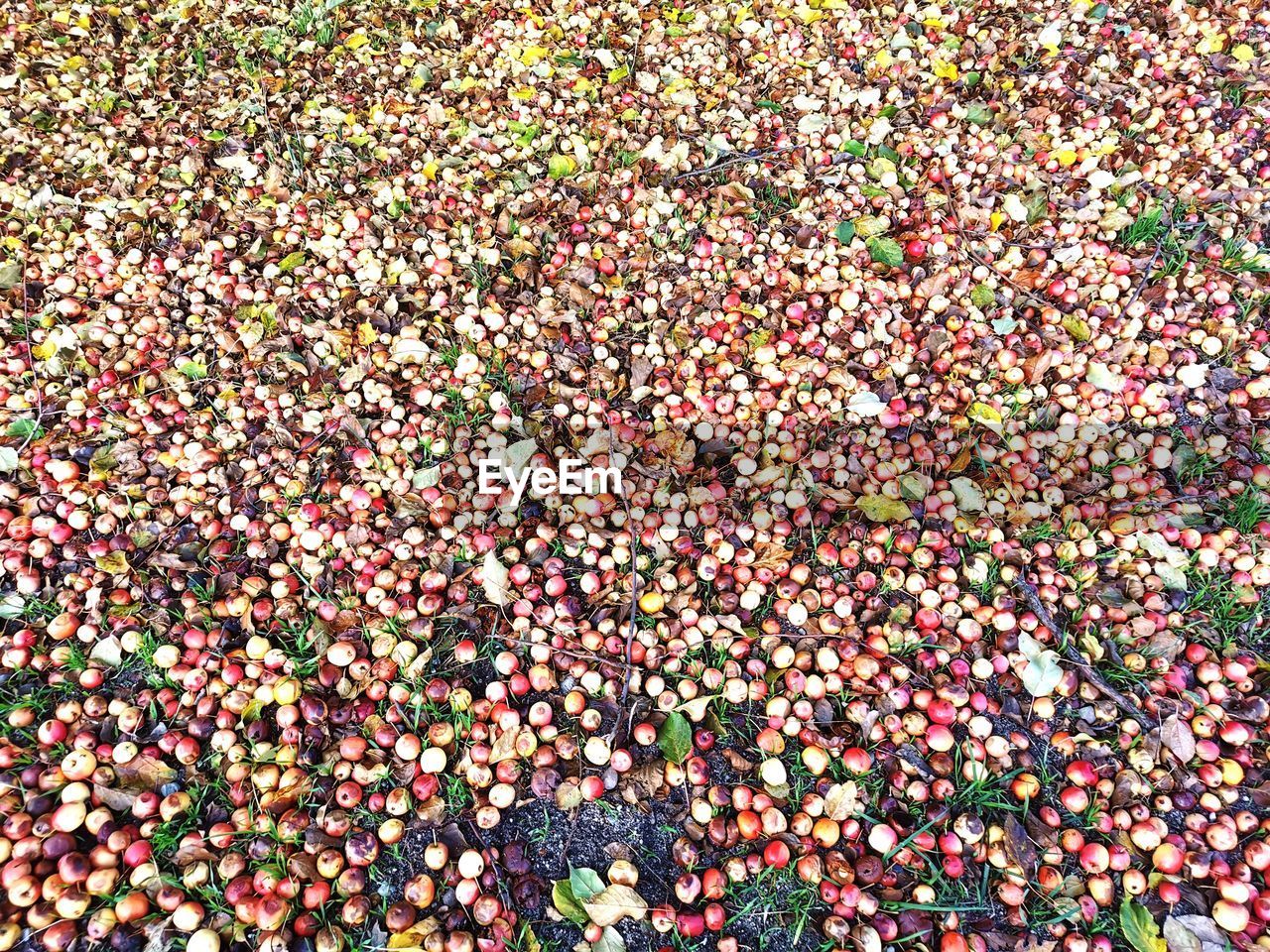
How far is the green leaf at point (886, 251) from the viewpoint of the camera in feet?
10.3

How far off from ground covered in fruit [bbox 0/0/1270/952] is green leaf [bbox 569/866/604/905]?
14 millimetres

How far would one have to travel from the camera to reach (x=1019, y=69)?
151 inches

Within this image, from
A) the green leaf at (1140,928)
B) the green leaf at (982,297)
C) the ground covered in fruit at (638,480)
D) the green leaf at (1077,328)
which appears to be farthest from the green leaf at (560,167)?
the green leaf at (1140,928)

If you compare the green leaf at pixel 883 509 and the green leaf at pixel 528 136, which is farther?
the green leaf at pixel 528 136

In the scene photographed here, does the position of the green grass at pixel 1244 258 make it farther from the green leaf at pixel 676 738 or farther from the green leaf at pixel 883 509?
the green leaf at pixel 676 738

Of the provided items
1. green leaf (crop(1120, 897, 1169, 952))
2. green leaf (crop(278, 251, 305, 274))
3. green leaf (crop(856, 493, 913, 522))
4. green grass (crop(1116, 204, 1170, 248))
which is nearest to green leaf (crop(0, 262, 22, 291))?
green leaf (crop(278, 251, 305, 274))

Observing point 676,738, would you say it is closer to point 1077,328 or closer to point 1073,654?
point 1073,654

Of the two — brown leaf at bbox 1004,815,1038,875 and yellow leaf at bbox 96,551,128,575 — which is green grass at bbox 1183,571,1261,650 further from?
yellow leaf at bbox 96,551,128,575

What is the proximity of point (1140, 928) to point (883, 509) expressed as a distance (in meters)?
1.33

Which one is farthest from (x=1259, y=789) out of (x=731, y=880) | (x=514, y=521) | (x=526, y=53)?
(x=526, y=53)

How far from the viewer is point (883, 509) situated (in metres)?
2.55

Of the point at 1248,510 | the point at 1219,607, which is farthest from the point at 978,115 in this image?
the point at 1219,607

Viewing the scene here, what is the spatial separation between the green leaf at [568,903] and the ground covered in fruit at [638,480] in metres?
0.02

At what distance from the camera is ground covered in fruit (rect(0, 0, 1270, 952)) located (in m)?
1.98
